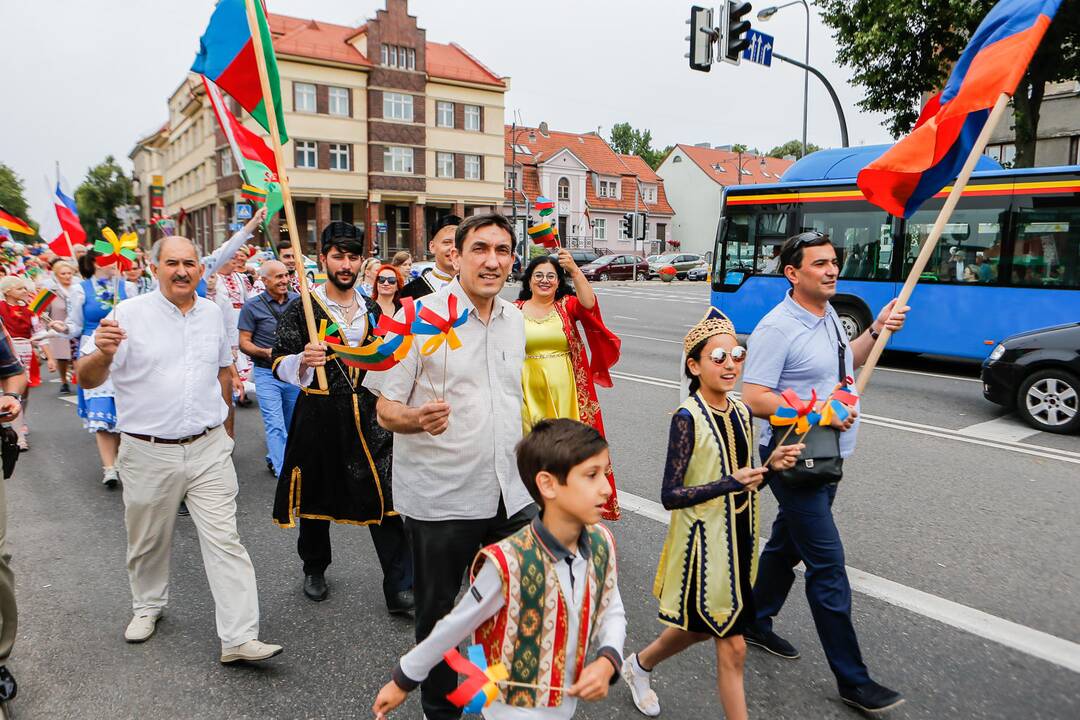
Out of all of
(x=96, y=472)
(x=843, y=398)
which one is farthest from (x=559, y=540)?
(x=96, y=472)

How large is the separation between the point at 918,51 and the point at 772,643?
54.0 ft

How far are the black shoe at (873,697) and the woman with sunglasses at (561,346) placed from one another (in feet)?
5.74

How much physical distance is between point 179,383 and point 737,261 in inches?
494

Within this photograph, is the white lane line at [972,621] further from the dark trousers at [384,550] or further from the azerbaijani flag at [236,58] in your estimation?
the azerbaijani flag at [236,58]

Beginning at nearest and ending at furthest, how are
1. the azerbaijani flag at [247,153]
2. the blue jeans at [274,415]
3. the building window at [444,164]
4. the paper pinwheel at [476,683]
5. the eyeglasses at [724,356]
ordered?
the paper pinwheel at [476,683], the eyeglasses at [724,356], the azerbaijani flag at [247,153], the blue jeans at [274,415], the building window at [444,164]

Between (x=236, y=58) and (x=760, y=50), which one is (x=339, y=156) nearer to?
(x=760, y=50)

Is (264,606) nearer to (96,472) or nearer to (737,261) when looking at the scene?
(96,472)

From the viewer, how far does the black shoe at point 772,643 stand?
3.32 m

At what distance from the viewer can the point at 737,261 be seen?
14500 millimetres

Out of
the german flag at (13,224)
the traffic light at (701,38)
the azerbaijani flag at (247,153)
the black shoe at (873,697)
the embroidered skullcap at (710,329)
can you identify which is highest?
the traffic light at (701,38)

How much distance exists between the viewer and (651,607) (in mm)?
3801

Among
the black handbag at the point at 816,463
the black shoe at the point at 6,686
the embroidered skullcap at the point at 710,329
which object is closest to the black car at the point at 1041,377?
the black handbag at the point at 816,463

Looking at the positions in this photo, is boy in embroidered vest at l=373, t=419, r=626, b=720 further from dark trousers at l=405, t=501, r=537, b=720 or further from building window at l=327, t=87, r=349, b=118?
building window at l=327, t=87, r=349, b=118

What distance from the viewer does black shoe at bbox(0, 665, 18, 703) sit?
117 inches
